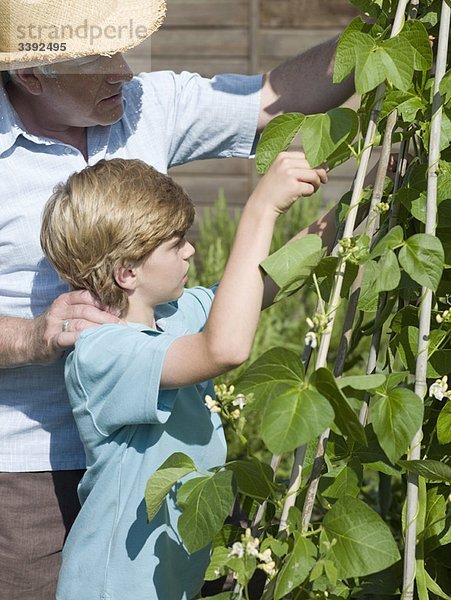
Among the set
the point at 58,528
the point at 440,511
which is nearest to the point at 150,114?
the point at 58,528

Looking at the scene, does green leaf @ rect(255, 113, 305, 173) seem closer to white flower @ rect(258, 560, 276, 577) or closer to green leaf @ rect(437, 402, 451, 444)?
green leaf @ rect(437, 402, 451, 444)

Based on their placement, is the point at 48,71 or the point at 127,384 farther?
the point at 48,71

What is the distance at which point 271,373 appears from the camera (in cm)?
119

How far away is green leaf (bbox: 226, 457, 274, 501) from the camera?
4.27ft

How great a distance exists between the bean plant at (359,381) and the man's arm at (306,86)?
0.53 metres

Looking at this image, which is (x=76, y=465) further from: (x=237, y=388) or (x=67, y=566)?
(x=237, y=388)

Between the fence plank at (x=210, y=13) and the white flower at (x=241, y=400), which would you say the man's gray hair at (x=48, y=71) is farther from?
the fence plank at (x=210, y=13)

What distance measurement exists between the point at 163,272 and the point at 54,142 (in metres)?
0.39

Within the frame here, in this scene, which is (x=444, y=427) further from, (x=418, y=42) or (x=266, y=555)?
(x=418, y=42)

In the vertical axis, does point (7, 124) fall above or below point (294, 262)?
below

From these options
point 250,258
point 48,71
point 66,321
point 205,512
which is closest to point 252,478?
point 205,512

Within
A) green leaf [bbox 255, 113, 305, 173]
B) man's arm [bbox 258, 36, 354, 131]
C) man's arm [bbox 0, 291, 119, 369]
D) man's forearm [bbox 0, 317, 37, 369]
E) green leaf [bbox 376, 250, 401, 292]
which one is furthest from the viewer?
man's arm [bbox 258, 36, 354, 131]

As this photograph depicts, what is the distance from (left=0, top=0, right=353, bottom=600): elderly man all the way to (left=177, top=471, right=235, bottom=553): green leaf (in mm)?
498

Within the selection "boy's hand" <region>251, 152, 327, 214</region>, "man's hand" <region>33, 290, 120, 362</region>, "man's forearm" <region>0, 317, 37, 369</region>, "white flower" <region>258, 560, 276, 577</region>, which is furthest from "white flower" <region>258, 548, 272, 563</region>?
"man's forearm" <region>0, 317, 37, 369</region>
